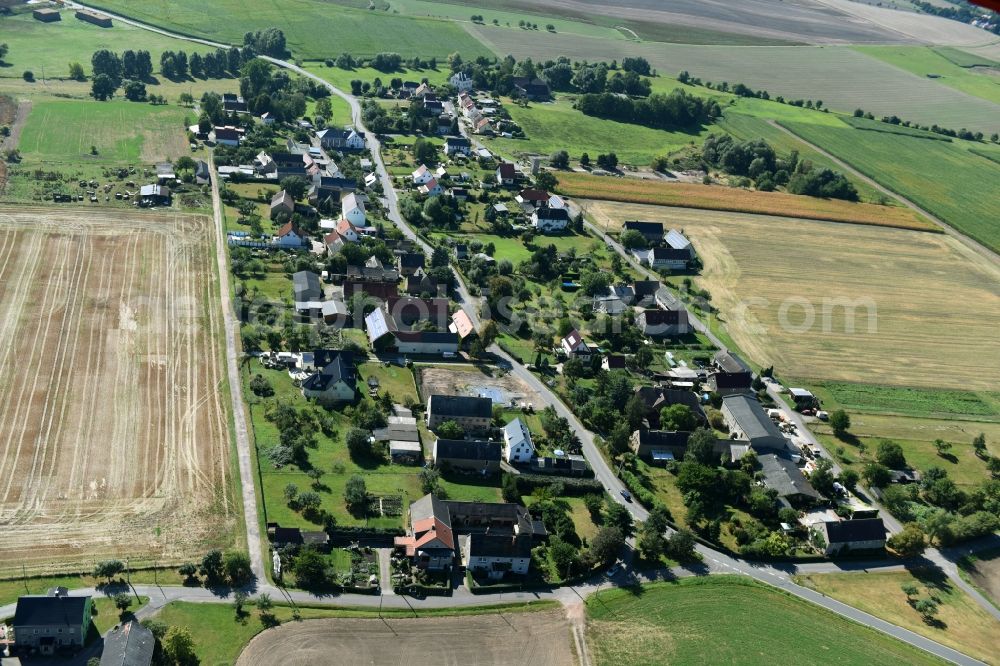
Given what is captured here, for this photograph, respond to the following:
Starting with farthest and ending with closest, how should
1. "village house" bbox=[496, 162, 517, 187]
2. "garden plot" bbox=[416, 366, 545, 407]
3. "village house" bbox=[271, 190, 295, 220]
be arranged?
"village house" bbox=[496, 162, 517, 187], "village house" bbox=[271, 190, 295, 220], "garden plot" bbox=[416, 366, 545, 407]

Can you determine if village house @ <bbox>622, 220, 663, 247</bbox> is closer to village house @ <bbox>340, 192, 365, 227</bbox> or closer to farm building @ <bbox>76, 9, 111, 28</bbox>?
village house @ <bbox>340, 192, 365, 227</bbox>

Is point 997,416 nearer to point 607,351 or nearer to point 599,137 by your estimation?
point 607,351

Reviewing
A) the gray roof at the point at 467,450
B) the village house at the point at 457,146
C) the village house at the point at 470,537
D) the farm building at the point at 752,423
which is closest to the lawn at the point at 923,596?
the farm building at the point at 752,423

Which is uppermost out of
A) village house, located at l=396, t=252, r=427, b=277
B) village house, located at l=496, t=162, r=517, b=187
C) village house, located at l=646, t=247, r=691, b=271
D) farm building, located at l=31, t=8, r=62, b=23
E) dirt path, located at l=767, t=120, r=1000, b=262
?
dirt path, located at l=767, t=120, r=1000, b=262

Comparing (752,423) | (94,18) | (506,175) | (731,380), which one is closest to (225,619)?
(752,423)

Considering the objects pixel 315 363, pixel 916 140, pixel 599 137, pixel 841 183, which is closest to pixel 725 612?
pixel 315 363

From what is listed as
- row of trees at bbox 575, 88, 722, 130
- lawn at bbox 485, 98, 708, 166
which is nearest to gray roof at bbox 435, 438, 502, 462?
lawn at bbox 485, 98, 708, 166
